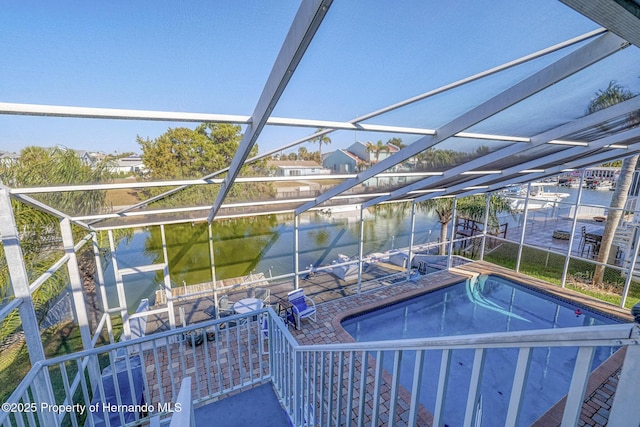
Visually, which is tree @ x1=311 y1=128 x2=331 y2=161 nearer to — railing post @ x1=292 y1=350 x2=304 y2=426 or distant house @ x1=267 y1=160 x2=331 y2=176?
distant house @ x1=267 y1=160 x2=331 y2=176

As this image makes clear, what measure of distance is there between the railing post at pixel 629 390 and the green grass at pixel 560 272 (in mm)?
9136

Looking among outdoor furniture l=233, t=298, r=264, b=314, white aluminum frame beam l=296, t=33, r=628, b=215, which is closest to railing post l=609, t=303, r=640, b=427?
white aluminum frame beam l=296, t=33, r=628, b=215

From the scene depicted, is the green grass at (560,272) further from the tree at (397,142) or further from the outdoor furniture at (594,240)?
the tree at (397,142)

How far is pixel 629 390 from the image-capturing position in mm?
650

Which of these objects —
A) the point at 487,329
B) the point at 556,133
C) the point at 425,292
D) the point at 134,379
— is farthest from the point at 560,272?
the point at 134,379

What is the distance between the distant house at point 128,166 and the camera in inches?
113

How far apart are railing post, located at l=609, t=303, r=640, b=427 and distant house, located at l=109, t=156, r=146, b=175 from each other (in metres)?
3.46

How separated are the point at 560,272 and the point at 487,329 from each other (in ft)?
19.8

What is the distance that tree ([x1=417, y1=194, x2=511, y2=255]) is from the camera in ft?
38.3

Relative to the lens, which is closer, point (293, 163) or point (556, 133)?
point (556, 133)

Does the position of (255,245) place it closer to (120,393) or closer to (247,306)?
(247,306)

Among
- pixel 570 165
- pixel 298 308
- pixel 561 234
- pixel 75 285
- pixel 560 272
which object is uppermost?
pixel 570 165

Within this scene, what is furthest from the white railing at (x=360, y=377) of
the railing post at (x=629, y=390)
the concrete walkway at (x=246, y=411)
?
the concrete walkway at (x=246, y=411)

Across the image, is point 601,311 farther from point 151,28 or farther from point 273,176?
point 151,28
